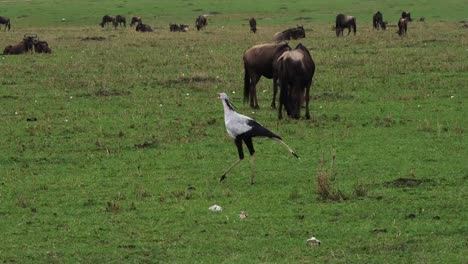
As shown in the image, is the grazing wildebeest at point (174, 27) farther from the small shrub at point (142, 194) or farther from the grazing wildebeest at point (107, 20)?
the small shrub at point (142, 194)

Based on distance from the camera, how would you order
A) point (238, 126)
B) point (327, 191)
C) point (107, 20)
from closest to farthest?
point (327, 191) < point (238, 126) < point (107, 20)

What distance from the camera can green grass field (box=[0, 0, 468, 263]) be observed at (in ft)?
31.3

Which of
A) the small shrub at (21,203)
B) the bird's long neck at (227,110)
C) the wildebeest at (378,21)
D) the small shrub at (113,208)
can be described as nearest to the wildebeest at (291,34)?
the wildebeest at (378,21)

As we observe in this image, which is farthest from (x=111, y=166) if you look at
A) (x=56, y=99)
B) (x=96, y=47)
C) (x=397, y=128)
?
(x=96, y=47)

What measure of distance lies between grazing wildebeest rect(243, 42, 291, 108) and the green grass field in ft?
1.70

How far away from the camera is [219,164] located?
546 inches

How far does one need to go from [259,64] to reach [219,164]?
635cm

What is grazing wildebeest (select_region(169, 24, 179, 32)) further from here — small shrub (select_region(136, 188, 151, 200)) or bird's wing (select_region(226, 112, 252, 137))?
small shrub (select_region(136, 188, 151, 200))

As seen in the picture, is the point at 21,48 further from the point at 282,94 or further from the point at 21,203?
the point at 21,203

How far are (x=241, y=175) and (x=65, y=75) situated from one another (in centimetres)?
1371

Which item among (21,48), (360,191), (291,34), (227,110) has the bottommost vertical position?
(291,34)

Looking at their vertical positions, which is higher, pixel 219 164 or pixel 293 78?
pixel 293 78

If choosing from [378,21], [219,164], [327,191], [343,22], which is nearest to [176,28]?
[343,22]

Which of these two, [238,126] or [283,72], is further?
[283,72]
